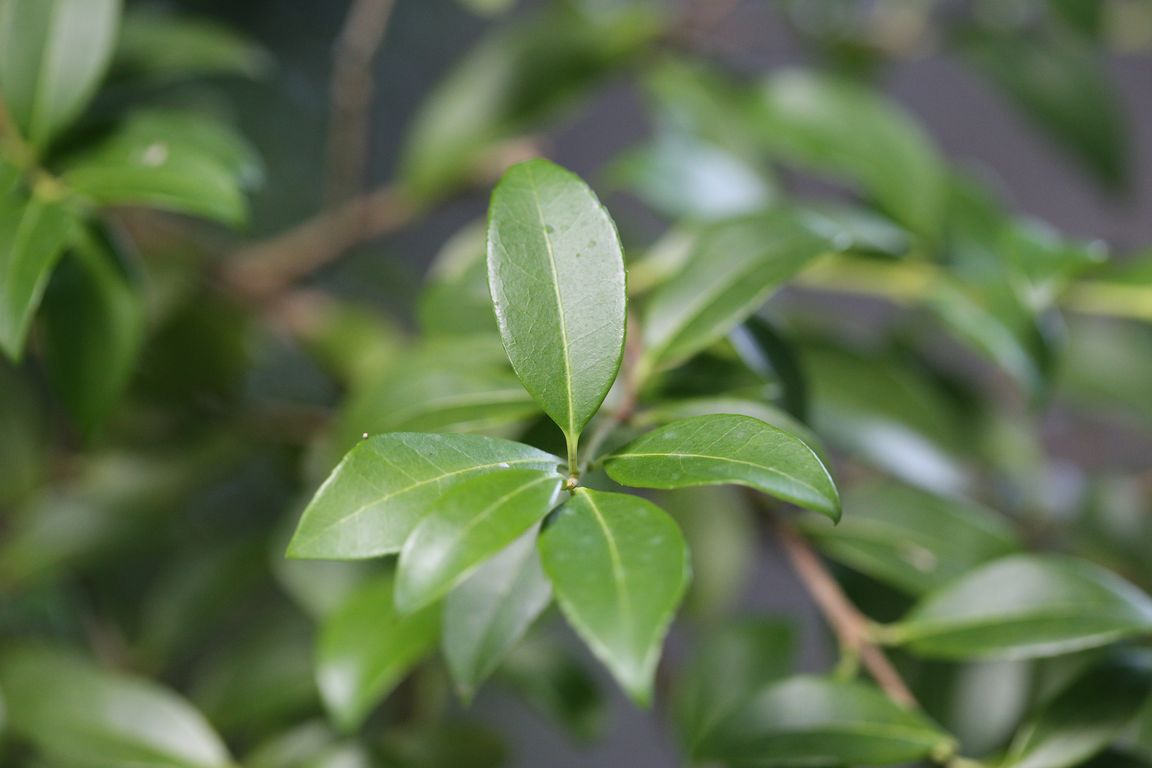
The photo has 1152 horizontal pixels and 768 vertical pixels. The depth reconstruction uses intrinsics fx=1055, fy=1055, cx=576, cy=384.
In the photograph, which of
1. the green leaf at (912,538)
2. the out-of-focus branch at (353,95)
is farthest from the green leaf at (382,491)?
the out-of-focus branch at (353,95)

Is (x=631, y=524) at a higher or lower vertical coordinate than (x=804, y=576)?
higher

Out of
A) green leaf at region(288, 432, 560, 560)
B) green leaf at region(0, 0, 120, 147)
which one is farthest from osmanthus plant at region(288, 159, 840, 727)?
green leaf at region(0, 0, 120, 147)

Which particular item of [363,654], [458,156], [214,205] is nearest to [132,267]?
[214,205]

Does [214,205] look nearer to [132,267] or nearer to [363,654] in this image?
[132,267]

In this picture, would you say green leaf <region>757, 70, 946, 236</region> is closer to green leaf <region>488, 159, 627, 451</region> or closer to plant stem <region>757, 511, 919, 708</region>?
plant stem <region>757, 511, 919, 708</region>

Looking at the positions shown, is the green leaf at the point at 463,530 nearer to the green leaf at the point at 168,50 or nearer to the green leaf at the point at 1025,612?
the green leaf at the point at 1025,612

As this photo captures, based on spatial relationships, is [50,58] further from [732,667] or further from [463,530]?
[732,667]

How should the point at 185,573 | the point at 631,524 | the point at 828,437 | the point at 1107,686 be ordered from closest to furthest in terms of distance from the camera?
the point at 631,524 < the point at 1107,686 < the point at 828,437 < the point at 185,573
